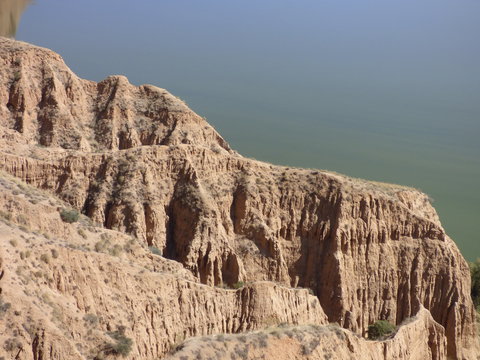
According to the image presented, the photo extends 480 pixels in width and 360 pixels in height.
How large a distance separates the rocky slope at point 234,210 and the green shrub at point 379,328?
885 millimetres

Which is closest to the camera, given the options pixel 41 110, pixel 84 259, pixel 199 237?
pixel 84 259

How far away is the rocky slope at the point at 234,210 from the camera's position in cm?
3469

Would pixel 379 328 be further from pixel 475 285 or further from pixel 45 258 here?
pixel 45 258

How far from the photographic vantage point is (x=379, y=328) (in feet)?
123

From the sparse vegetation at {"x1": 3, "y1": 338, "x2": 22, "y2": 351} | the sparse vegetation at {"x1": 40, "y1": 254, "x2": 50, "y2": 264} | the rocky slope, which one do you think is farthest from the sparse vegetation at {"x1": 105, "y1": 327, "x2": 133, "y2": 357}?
the rocky slope

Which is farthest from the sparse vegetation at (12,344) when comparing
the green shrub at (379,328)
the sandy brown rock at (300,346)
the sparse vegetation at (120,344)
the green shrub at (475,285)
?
the green shrub at (475,285)

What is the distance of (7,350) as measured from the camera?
1564 centimetres

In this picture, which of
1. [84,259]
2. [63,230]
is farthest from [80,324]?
[63,230]

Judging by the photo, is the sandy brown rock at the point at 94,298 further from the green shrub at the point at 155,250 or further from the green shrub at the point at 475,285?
the green shrub at the point at 475,285

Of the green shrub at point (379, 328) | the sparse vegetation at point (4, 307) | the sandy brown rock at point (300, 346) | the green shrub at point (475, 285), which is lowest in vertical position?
the sandy brown rock at point (300, 346)

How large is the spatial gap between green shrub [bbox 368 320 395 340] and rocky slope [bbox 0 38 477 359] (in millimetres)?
885

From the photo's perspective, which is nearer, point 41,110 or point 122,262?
point 122,262

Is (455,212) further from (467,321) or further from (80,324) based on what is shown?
(80,324)

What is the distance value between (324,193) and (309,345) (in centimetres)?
1653
